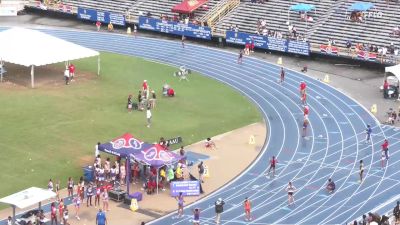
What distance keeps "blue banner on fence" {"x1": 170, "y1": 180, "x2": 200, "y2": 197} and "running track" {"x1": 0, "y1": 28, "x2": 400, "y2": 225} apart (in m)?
0.72

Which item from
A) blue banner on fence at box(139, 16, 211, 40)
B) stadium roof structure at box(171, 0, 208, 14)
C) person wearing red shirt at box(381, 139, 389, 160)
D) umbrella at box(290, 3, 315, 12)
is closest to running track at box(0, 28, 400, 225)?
person wearing red shirt at box(381, 139, 389, 160)

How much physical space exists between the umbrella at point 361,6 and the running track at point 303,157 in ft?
30.6

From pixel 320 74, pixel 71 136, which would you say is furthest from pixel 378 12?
pixel 71 136

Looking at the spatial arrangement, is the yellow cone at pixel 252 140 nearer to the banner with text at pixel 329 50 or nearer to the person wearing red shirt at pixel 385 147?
the person wearing red shirt at pixel 385 147

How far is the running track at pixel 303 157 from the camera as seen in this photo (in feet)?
125

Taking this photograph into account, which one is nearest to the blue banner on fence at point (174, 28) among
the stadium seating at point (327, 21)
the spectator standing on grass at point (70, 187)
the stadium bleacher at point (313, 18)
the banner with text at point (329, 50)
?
the stadium bleacher at point (313, 18)

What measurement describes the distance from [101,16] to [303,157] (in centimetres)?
3943

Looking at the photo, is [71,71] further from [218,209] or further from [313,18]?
[218,209]

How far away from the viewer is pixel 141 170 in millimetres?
41688

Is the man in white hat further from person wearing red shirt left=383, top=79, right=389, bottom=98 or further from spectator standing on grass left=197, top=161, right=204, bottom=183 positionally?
person wearing red shirt left=383, top=79, right=389, bottom=98

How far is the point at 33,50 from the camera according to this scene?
5703cm

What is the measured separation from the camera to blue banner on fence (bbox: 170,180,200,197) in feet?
127

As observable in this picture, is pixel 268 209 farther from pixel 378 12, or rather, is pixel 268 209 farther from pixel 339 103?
pixel 378 12

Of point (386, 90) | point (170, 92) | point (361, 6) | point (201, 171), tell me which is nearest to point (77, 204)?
point (201, 171)
